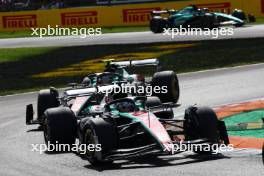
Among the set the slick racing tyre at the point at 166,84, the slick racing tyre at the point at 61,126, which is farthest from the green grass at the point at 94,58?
the slick racing tyre at the point at 61,126

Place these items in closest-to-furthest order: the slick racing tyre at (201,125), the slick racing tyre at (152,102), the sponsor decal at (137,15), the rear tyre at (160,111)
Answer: the slick racing tyre at (201,125), the rear tyre at (160,111), the slick racing tyre at (152,102), the sponsor decal at (137,15)

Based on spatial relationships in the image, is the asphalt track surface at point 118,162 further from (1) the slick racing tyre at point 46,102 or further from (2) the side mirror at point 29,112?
(1) the slick racing tyre at point 46,102

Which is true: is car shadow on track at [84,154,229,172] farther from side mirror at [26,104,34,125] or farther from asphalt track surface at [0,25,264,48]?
asphalt track surface at [0,25,264,48]

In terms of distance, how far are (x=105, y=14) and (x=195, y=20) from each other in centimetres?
1012

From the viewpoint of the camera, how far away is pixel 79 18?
46469mm

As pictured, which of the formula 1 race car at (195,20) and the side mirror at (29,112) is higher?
the side mirror at (29,112)

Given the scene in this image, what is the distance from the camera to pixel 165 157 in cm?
1114

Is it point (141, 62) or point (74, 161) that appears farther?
point (141, 62)

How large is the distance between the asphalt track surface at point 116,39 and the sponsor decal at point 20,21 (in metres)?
6.44

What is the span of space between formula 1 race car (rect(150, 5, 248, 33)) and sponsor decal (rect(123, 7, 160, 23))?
6.55 metres

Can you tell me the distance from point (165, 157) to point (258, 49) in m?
16.2

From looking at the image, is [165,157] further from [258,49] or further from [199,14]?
[199,14]

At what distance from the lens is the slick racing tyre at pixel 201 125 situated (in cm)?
1099

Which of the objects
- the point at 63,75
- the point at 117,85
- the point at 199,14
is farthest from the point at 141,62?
the point at 199,14
